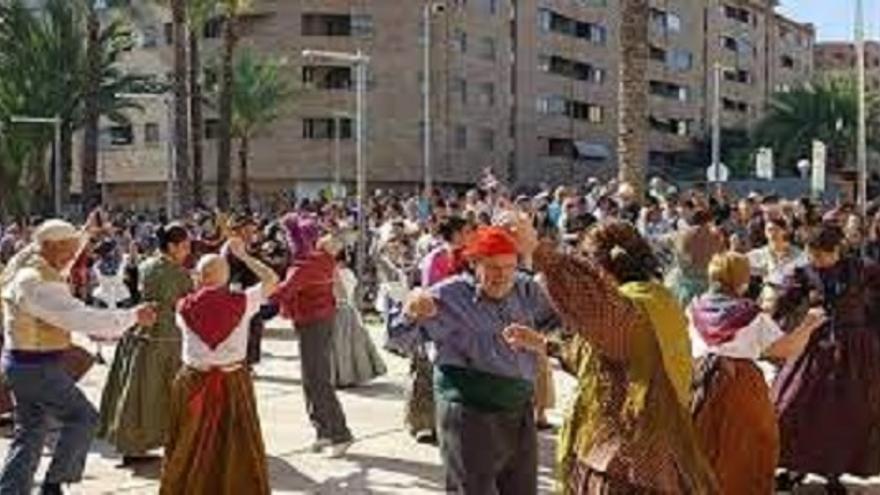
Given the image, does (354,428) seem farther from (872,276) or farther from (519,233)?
(519,233)

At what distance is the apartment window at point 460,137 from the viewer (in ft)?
211

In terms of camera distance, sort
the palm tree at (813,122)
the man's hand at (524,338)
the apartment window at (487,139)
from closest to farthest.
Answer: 1. the man's hand at (524,338)
2. the apartment window at (487,139)
3. the palm tree at (813,122)

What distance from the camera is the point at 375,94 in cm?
6219

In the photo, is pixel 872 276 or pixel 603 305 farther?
pixel 872 276

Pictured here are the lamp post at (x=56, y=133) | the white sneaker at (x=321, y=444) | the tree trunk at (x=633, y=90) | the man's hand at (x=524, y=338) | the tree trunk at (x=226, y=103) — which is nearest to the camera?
the man's hand at (x=524, y=338)

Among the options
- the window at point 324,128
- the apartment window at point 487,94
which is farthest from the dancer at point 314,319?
the apartment window at point 487,94

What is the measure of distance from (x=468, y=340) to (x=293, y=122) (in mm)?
56169

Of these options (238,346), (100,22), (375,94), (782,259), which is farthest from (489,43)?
(238,346)

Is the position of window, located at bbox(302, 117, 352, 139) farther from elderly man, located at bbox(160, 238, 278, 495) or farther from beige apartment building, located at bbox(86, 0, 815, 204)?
elderly man, located at bbox(160, 238, 278, 495)

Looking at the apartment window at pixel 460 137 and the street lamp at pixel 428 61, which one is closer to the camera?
the street lamp at pixel 428 61

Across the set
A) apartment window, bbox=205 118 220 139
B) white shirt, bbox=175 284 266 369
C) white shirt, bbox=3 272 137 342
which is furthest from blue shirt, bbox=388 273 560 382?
apartment window, bbox=205 118 220 139

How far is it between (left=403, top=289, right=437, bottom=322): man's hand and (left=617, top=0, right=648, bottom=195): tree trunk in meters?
15.1

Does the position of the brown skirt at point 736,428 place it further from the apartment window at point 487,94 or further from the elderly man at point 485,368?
the apartment window at point 487,94

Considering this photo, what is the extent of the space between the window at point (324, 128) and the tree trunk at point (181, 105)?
24.6 meters
